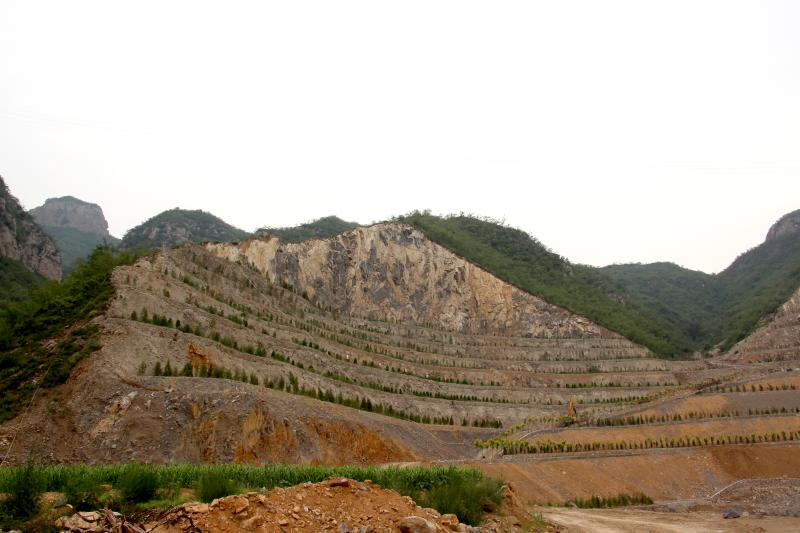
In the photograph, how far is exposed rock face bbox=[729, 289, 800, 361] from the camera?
62.4 metres

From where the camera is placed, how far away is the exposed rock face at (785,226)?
132 metres

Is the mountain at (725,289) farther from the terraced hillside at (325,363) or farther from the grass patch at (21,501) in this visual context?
the grass patch at (21,501)

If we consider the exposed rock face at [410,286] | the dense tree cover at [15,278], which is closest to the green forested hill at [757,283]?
the exposed rock face at [410,286]

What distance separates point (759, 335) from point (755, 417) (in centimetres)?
3184

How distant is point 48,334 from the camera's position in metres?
29.4

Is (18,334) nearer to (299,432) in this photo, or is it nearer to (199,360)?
(199,360)

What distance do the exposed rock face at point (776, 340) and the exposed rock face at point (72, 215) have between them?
161316 mm

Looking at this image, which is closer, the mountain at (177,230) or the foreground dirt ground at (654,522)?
the foreground dirt ground at (654,522)

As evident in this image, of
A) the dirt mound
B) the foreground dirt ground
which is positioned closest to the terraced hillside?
the foreground dirt ground

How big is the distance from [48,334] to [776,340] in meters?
67.7

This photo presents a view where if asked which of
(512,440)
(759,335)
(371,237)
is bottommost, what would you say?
(512,440)

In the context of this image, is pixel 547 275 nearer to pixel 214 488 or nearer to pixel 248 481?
pixel 248 481

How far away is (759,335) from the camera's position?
68.9 meters

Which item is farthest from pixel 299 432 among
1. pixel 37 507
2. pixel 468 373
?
pixel 468 373
